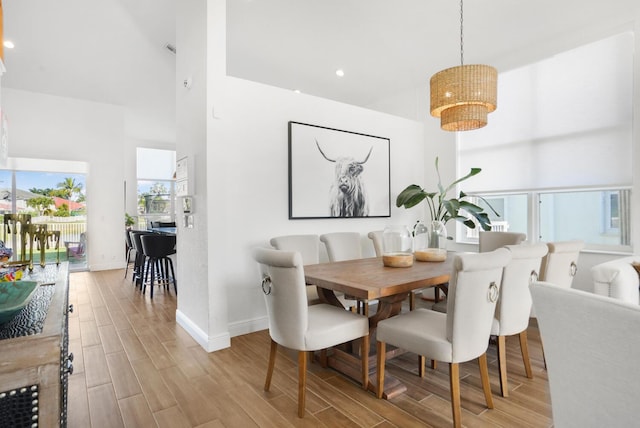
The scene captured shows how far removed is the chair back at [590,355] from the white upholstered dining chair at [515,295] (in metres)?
1.07

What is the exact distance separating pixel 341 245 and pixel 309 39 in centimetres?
279

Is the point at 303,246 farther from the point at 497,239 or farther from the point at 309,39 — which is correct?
the point at 309,39

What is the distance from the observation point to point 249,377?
97.3 inches

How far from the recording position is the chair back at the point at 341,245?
3.48m

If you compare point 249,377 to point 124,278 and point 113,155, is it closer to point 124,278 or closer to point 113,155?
point 124,278

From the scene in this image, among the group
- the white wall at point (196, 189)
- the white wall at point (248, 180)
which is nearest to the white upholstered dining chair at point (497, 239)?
the white wall at point (248, 180)

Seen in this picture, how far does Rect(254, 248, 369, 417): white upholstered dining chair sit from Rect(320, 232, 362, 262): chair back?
1.28m

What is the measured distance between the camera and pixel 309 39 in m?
4.39

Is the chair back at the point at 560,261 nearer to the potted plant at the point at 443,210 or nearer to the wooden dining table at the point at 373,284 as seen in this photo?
the wooden dining table at the point at 373,284

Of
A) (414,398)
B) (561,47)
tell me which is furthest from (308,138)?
(561,47)

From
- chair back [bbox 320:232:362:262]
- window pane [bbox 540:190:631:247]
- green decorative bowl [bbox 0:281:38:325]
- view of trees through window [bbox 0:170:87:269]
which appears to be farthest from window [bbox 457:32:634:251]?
view of trees through window [bbox 0:170:87:269]

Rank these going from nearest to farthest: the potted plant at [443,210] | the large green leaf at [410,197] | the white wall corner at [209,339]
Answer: the white wall corner at [209,339]
the potted plant at [443,210]
the large green leaf at [410,197]

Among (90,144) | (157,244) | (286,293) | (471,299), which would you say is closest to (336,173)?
(286,293)

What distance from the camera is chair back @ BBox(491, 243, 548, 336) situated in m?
2.12
